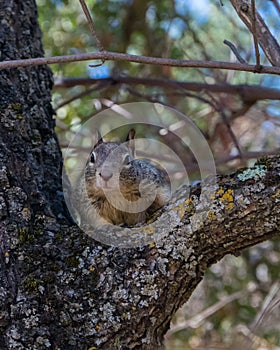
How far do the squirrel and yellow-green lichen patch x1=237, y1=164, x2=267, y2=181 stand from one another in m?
0.58

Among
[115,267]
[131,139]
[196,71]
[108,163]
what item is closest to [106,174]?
[108,163]

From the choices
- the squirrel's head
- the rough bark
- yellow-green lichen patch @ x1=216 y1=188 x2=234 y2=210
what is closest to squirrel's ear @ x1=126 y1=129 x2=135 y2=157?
the squirrel's head

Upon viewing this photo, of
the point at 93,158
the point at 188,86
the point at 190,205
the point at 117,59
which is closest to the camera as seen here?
the point at 117,59

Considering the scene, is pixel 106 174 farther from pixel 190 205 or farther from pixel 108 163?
pixel 190 205

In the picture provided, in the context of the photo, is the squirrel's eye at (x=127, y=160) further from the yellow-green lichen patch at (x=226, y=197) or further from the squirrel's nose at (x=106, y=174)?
the yellow-green lichen patch at (x=226, y=197)

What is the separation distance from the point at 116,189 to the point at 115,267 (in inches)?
21.3

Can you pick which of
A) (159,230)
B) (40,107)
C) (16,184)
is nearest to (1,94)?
(40,107)

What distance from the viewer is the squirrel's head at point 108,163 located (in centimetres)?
220

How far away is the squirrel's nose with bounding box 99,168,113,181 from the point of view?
7.16 feet

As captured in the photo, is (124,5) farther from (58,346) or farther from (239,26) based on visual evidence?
(58,346)

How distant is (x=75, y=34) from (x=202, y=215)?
84.6 inches

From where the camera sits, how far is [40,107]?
2250 millimetres

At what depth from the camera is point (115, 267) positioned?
1.74m

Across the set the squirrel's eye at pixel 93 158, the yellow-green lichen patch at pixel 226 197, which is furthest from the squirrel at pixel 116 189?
the yellow-green lichen patch at pixel 226 197
